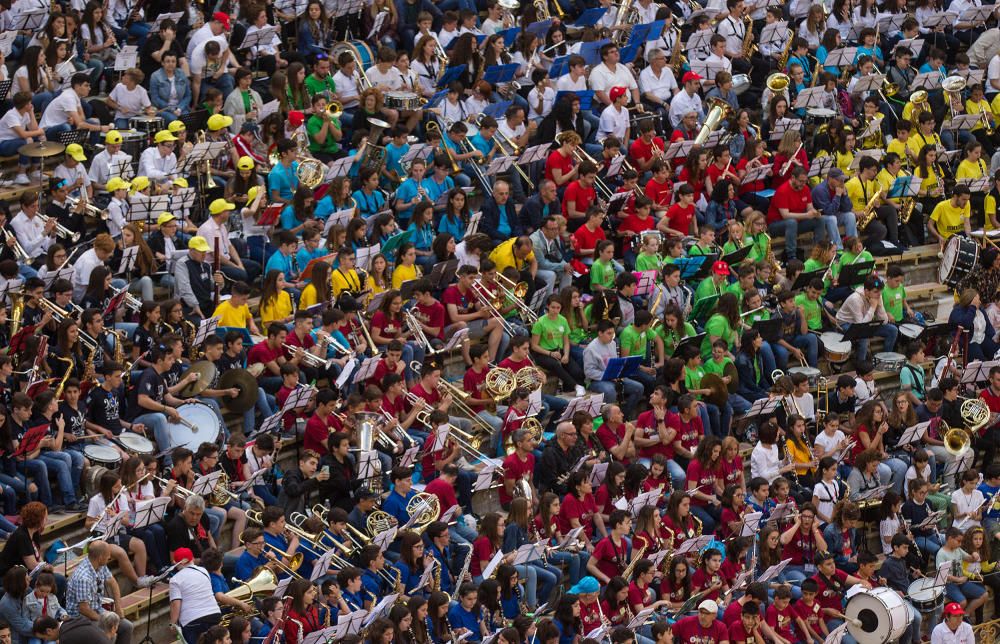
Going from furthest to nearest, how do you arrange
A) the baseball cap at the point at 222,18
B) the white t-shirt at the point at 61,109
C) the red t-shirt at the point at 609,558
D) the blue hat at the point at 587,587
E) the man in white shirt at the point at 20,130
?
the baseball cap at the point at 222,18, the white t-shirt at the point at 61,109, the man in white shirt at the point at 20,130, the red t-shirt at the point at 609,558, the blue hat at the point at 587,587

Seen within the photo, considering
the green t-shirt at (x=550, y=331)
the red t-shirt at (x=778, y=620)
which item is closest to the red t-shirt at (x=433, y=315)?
the green t-shirt at (x=550, y=331)

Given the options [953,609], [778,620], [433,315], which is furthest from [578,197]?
[953,609]

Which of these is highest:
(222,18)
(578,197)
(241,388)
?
(222,18)

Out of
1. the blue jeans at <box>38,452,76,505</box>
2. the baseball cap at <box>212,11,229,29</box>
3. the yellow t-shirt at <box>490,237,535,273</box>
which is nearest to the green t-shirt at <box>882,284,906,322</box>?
the yellow t-shirt at <box>490,237,535,273</box>

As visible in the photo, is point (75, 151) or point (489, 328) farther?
point (75, 151)

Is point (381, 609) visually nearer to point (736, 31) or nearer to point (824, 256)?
point (824, 256)

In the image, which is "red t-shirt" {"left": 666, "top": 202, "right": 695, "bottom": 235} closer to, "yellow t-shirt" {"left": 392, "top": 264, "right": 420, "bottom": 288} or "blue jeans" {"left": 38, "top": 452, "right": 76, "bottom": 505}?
"yellow t-shirt" {"left": 392, "top": 264, "right": 420, "bottom": 288}

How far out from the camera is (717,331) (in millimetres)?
22750

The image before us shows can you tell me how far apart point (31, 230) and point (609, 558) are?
23.8ft

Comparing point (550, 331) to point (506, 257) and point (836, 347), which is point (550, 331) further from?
point (836, 347)

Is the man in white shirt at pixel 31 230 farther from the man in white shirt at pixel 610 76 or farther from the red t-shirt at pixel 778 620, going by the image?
the red t-shirt at pixel 778 620

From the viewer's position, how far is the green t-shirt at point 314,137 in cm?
2480

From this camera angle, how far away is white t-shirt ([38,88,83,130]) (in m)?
23.9

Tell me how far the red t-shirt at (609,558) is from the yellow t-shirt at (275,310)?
437cm
